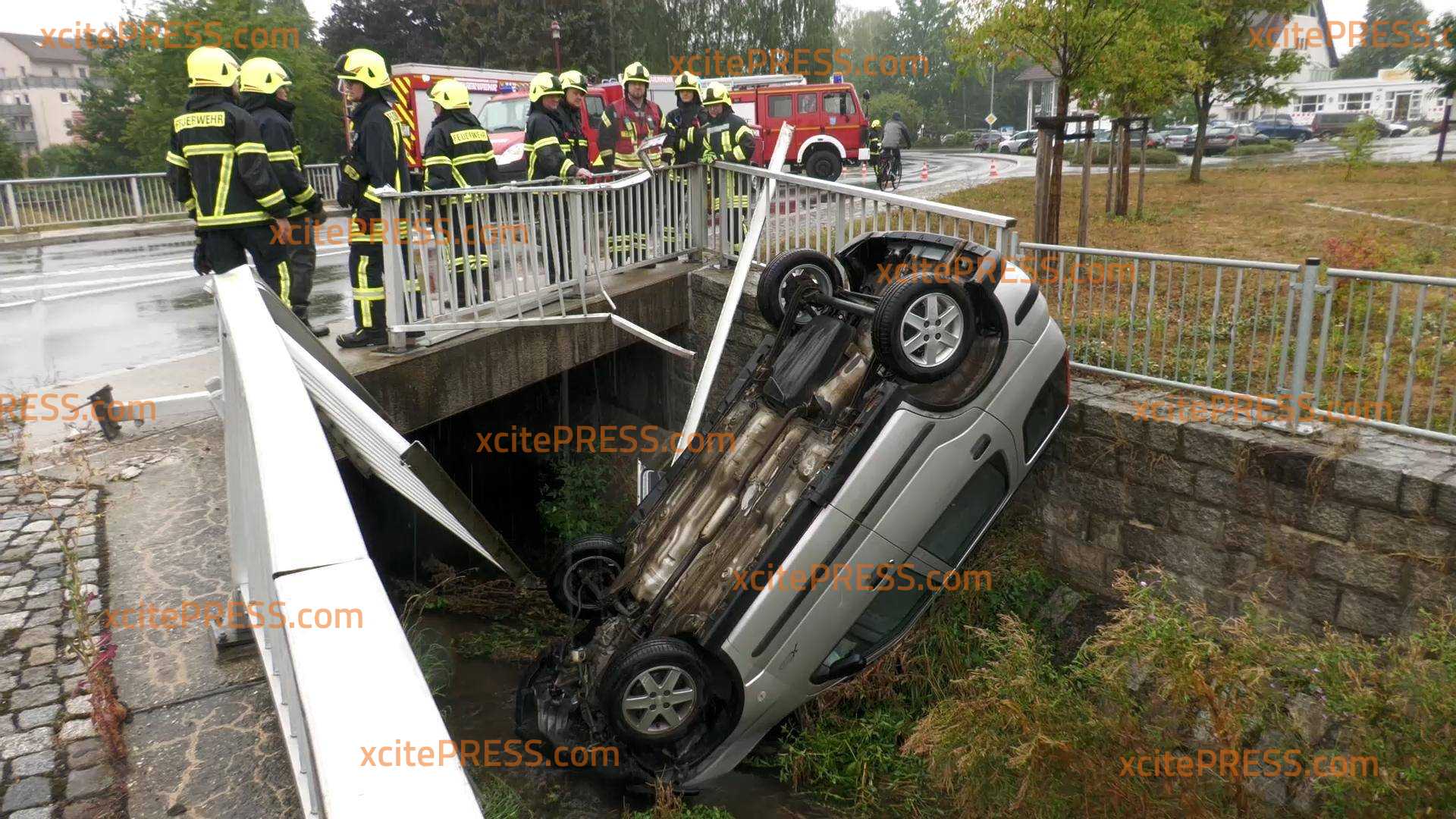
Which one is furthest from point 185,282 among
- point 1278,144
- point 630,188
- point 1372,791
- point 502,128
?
point 1278,144

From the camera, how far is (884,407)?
4.77 meters

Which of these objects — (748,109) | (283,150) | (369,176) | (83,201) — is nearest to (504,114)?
(748,109)

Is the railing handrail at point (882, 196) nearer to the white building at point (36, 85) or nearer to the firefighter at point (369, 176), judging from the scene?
the firefighter at point (369, 176)

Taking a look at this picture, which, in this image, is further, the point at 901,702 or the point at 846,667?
the point at 901,702

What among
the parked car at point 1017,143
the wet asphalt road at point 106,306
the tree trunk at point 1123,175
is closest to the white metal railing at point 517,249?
the wet asphalt road at point 106,306

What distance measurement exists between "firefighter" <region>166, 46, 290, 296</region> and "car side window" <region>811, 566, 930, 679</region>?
4696 mm

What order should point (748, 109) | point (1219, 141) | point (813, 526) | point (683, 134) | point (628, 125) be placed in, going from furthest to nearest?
point (1219, 141) < point (748, 109) < point (628, 125) < point (683, 134) < point (813, 526)

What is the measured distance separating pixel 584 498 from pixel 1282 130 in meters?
43.7

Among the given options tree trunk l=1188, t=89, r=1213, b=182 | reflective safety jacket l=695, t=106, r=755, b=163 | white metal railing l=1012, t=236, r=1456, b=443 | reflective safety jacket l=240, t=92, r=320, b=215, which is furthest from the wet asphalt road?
white metal railing l=1012, t=236, r=1456, b=443

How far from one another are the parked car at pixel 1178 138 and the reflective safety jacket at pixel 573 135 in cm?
3331

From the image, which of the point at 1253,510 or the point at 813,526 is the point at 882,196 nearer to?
the point at 813,526

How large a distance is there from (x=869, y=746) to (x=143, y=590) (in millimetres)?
3571

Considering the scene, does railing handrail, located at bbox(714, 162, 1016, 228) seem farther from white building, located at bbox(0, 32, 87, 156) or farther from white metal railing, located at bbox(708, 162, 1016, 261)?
white building, located at bbox(0, 32, 87, 156)

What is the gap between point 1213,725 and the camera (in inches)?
146
